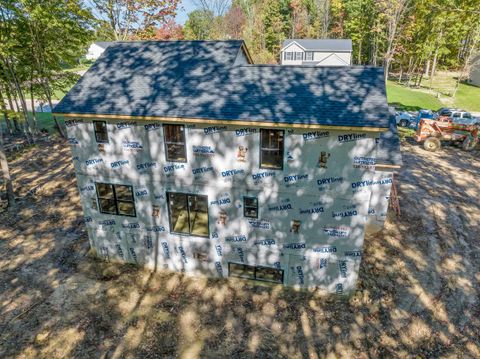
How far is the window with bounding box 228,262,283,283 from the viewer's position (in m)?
13.0

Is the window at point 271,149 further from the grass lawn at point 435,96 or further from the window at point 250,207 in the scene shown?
the grass lawn at point 435,96

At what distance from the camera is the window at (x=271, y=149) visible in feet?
34.9

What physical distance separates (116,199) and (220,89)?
20.8 ft

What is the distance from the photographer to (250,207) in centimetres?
1192

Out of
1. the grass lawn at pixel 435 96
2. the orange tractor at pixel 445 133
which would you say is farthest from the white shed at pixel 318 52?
the orange tractor at pixel 445 133

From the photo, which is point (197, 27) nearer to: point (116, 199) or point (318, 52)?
point (318, 52)

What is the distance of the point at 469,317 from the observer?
38.2 ft

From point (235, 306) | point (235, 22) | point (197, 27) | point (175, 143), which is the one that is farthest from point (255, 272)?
point (197, 27)

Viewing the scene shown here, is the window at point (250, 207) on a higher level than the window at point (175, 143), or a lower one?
lower

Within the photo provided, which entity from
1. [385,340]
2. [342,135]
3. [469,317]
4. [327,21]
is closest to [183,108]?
[342,135]

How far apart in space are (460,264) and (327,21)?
6979 centimetres

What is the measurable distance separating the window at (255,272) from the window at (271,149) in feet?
14.8

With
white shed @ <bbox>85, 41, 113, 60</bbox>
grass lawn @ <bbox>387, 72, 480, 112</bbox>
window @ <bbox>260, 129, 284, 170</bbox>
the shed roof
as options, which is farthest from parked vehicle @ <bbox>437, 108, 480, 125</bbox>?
white shed @ <bbox>85, 41, 113, 60</bbox>

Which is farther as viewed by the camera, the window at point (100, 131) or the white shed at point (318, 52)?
the white shed at point (318, 52)
